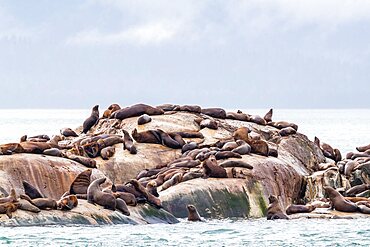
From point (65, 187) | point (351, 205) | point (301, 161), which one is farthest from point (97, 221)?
point (301, 161)

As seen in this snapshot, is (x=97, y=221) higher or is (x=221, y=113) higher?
(x=221, y=113)

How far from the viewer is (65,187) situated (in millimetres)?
28219

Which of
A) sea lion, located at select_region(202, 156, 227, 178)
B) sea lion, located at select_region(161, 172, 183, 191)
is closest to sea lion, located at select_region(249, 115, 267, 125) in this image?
sea lion, located at select_region(202, 156, 227, 178)

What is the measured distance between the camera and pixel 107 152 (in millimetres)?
32406

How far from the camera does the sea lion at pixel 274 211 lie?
28328mm

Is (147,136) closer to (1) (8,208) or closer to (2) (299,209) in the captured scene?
(2) (299,209)

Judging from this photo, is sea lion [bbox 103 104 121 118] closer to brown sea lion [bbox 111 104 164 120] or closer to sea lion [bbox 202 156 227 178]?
brown sea lion [bbox 111 104 164 120]

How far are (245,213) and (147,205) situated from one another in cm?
377

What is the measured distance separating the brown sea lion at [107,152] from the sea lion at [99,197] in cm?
665

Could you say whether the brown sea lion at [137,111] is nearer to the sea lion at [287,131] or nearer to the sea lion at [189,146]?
the sea lion at [189,146]

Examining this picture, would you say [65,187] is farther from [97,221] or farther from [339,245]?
[339,245]

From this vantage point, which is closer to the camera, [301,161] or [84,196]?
[84,196]

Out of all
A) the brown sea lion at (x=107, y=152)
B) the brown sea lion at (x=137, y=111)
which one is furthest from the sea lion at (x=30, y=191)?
the brown sea lion at (x=137, y=111)

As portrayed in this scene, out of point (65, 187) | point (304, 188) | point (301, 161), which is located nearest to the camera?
point (65, 187)
